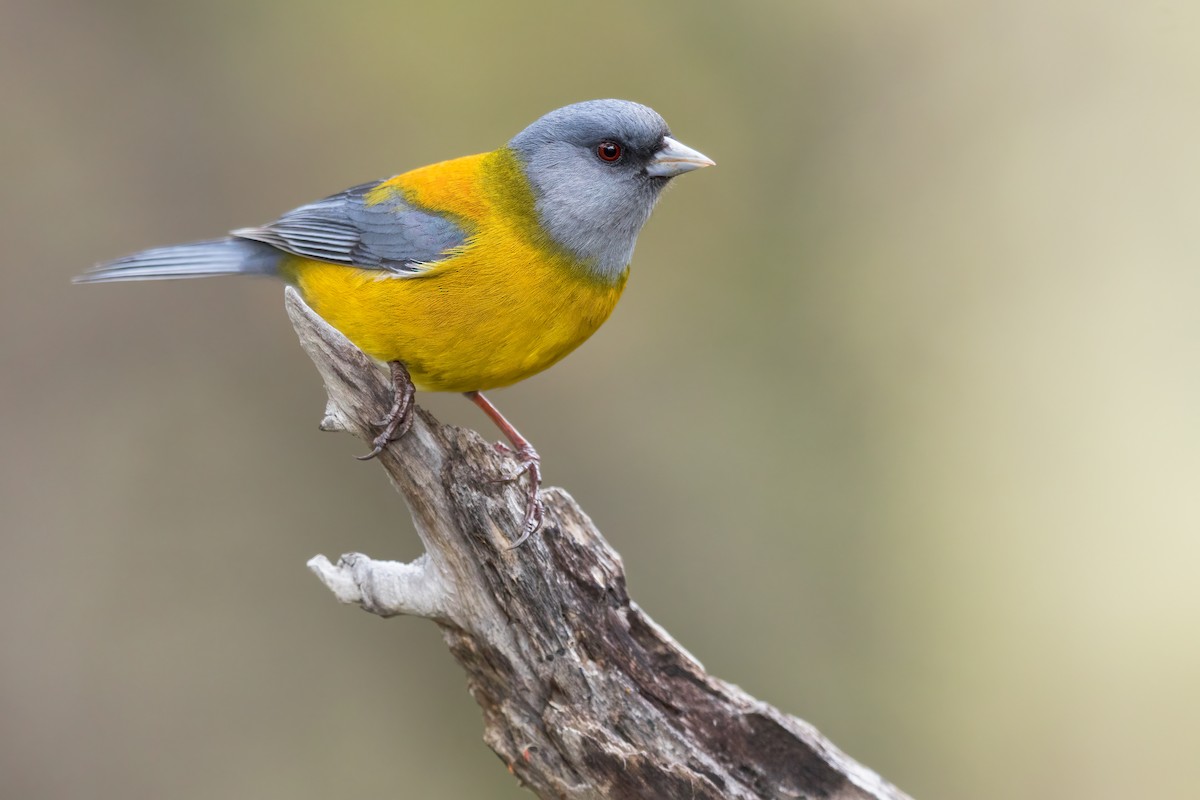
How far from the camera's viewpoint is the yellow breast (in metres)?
4.73

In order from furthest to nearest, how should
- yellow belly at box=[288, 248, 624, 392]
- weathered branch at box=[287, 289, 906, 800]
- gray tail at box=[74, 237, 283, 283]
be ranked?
gray tail at box=[74, 237, 283, 283], yellow belly at box=[288, 248, 624, 392], weathered branch at box=[287, 289, 906, 800]

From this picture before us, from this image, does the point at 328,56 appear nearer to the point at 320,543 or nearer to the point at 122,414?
the point at 122,414

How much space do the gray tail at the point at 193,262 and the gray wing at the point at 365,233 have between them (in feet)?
0.47

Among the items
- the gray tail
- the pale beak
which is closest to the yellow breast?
the pale beak

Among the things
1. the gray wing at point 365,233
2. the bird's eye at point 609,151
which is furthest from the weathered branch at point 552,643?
the bird's eye at point 609,151

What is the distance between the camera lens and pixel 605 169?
5094 millimetres

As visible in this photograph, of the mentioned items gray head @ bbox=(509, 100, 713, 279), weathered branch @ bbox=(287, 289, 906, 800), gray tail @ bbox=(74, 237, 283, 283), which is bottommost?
weathered branch @ bbox=(287, 289, 906, 800)

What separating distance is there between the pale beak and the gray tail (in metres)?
1.84

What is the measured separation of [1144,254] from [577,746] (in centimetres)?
573

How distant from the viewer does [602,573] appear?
463 centimetres

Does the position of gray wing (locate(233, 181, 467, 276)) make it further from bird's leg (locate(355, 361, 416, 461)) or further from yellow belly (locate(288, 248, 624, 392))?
bird's leg (locate(355, 361, 416, 461))

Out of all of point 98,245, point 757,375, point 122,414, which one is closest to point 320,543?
point 122,414

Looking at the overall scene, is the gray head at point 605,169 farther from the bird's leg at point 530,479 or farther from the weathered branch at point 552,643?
the weathered branch at point 552,643

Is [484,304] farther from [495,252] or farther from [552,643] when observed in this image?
[552,643]
